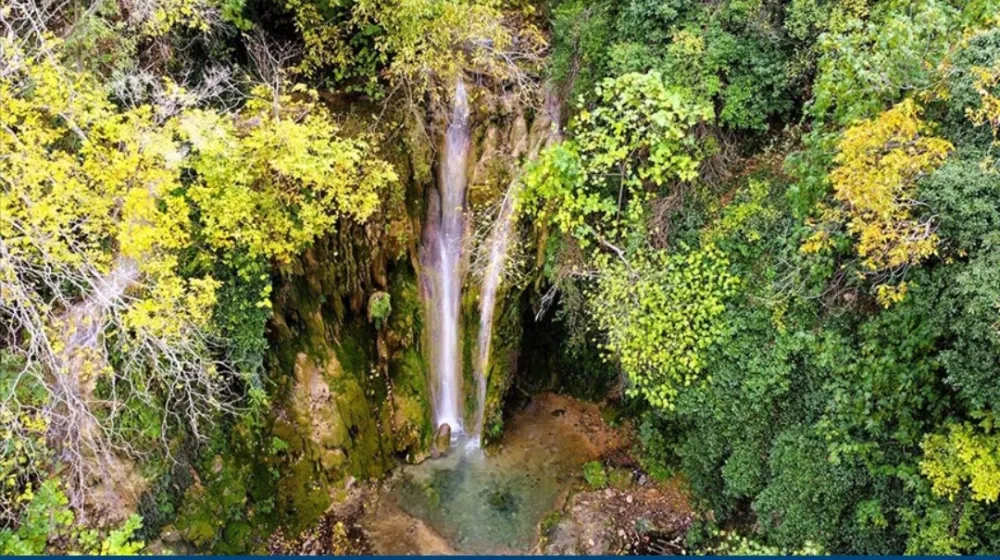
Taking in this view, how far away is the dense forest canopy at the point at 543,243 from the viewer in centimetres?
614

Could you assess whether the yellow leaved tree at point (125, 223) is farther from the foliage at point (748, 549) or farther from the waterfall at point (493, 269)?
the foliage at point (748, 549)

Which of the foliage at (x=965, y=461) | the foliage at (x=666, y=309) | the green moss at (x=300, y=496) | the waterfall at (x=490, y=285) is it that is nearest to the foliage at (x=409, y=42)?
the waterfall at (x=490, y=285)

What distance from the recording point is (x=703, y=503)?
9594 millimetres

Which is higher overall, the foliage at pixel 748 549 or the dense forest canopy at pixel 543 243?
the dense forest canopy at pixel 543 243

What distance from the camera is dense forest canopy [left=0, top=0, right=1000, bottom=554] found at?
6.14 meters

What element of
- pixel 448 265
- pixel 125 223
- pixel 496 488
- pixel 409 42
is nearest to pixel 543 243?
pixel 448 265

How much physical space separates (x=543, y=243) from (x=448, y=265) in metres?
1.83

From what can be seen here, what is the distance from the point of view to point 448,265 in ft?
35.6

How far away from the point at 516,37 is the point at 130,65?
539 cm

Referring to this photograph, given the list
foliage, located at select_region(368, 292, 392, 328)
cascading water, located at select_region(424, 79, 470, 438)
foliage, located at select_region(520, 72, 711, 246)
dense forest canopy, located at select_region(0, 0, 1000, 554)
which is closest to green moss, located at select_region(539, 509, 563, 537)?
dense forest canopy, located at select_region(0, 0, 1000, 554)

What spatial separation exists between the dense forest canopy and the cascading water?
0.40 m

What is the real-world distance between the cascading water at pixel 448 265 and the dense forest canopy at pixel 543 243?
15.6 inches

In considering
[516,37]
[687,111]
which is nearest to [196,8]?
[516,37]

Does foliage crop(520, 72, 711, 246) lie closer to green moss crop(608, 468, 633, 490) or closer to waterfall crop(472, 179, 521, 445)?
waterfall crop(472, 179, 521, 445)
